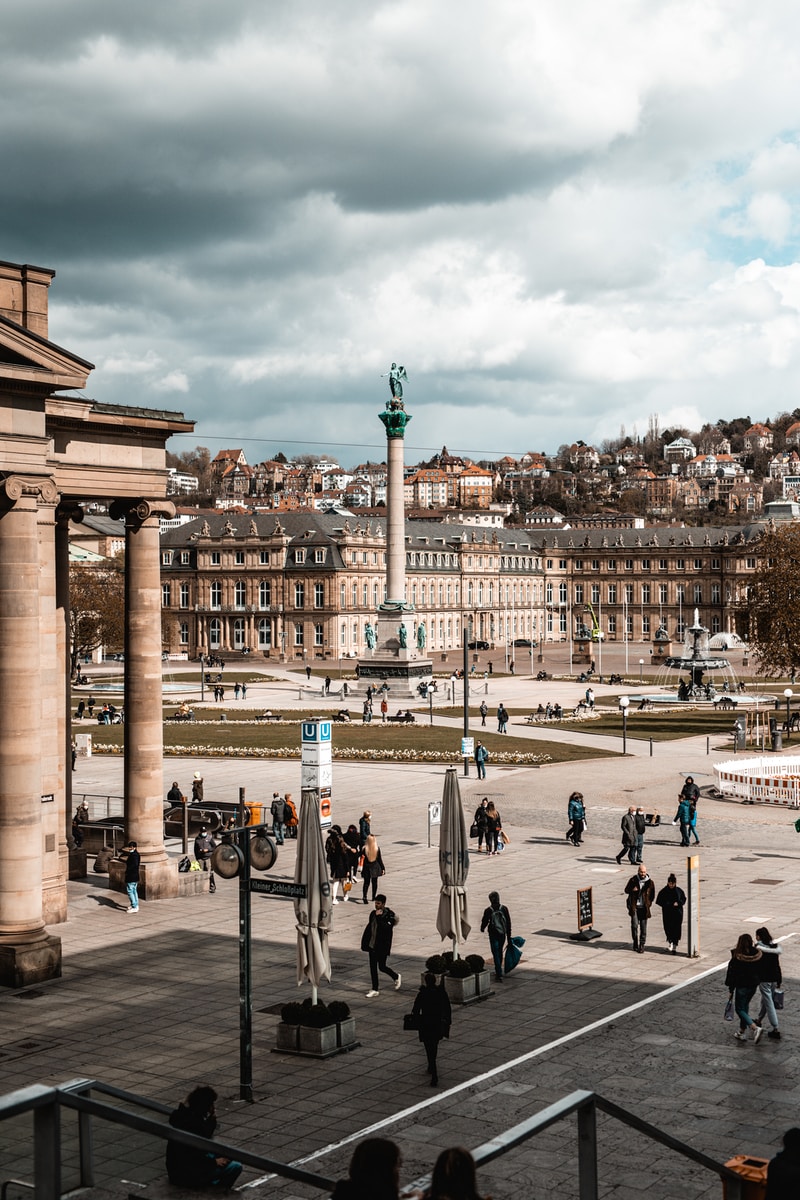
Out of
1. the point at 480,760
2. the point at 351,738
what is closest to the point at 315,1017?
the point at 480,760

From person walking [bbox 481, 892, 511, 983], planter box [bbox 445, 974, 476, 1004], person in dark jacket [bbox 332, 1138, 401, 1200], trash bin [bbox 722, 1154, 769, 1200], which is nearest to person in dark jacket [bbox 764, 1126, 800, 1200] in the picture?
trash bin [bbox 722, 1154, 769, 1200]

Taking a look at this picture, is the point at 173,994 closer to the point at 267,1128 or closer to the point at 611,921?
the point at 267,1128

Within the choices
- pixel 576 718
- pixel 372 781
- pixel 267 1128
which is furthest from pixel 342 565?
pixel 267 1128

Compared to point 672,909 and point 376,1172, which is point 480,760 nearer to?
point 672,909

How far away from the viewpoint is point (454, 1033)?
68.7ft

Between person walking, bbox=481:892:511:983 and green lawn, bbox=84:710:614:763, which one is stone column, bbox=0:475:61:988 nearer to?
person walking, bbox=481:892:511:983

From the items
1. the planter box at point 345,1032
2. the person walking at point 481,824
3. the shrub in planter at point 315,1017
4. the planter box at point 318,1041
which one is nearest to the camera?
the planter box at point 318,1041

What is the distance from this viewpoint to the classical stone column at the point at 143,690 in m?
31.0

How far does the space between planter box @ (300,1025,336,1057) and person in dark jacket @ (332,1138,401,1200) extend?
39.2 feet

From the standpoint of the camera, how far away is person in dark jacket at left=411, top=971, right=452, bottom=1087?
18359mm

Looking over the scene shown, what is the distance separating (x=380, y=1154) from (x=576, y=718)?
250 ft

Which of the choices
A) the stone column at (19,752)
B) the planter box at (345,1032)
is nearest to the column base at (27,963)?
the stone column at (19,752)

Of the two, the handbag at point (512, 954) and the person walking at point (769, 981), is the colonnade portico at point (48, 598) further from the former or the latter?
the person walking at point (769, 981)

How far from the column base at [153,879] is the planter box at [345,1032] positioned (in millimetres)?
11938
